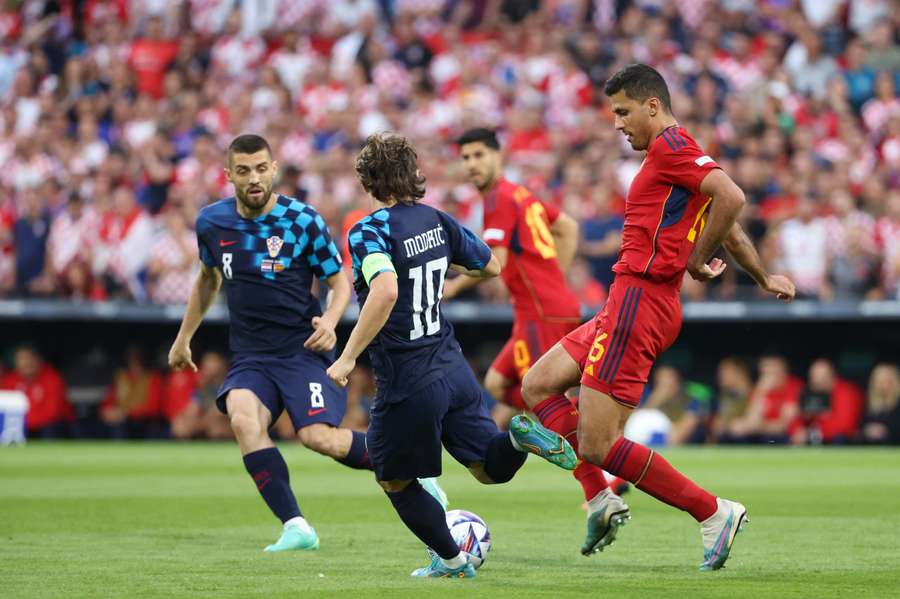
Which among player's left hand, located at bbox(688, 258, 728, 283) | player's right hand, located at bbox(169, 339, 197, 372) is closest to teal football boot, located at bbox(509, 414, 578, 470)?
player's left hand, located at bbox(688, 258, 728, 283)

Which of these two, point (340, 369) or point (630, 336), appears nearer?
point (340, 369)

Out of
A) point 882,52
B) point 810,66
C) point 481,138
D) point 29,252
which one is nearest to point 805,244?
point 810,66

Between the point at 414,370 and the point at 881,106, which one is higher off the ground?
the point at 881,106

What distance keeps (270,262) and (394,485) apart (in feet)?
7.98

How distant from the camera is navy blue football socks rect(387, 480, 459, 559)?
6523mm

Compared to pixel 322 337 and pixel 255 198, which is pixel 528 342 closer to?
pixel 255 198

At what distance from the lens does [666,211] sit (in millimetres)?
6832

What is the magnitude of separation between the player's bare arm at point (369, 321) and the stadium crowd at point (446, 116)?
10.9 meters

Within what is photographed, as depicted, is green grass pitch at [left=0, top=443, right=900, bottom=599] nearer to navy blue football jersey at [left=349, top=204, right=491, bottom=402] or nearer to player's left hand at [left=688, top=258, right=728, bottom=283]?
navy blue football jersey at [left=349, top=204, right=491, bottom=402]

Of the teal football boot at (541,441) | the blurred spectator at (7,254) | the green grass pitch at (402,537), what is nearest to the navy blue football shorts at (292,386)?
the green grass pitch at (402,537)

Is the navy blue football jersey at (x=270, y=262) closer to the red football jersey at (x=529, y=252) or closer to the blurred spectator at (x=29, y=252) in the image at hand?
the red football jersey at (x=529, y=252)

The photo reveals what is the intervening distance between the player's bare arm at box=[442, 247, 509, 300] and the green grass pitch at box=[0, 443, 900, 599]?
4.71 feet

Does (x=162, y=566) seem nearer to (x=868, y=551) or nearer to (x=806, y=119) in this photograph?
(x=868, y=551)

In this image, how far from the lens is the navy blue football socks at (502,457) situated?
261 inches
